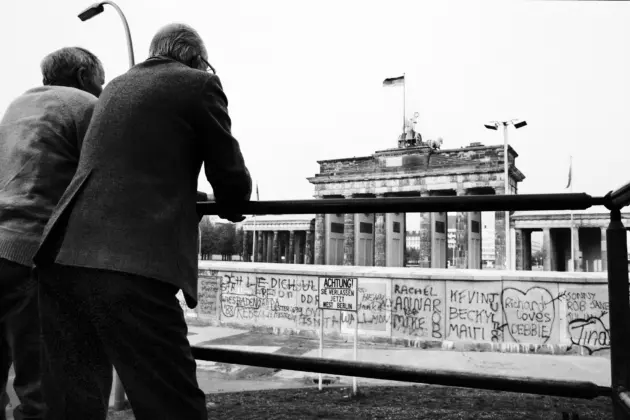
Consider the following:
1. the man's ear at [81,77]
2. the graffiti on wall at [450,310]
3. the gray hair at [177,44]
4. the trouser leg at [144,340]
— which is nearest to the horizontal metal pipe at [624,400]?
the trouser leg at [144,340]

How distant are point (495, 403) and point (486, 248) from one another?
102m

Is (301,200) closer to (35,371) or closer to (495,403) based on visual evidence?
(35,371)

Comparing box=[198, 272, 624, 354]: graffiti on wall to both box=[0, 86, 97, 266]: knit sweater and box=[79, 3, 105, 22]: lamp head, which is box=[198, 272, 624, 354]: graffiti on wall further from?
box=[0, 86, 97, 266]: knit sweater

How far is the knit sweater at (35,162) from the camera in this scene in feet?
6.41

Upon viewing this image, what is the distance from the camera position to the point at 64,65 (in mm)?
2270

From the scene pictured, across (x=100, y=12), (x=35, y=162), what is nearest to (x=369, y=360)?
(x=100, y=12)

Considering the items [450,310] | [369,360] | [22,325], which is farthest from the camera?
[450,310]

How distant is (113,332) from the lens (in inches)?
53.7

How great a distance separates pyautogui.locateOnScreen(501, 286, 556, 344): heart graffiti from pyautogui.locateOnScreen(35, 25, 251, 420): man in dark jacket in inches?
572

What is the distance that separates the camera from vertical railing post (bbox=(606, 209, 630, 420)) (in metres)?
1.41

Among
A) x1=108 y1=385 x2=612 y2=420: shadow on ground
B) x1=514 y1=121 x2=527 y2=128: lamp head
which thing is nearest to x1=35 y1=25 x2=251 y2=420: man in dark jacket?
x1=108 y1=385 x2=612 y2=420: shadow on ground

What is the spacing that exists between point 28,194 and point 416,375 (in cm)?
170

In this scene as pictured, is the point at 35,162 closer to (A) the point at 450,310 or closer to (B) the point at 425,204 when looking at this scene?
(B) the point at 425,204

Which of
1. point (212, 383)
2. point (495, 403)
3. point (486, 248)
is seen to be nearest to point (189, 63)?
point (495, 403)
